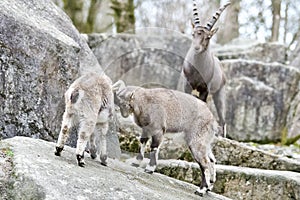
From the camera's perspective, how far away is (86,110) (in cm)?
488

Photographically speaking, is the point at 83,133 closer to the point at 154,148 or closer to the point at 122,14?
the point at 154,148

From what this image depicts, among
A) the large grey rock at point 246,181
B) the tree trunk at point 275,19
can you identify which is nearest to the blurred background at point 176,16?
the tree trunk at point 275,19

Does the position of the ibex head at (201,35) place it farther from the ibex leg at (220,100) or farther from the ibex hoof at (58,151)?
the ibex hoof at (58,151)

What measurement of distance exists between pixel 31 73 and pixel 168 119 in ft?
5.36

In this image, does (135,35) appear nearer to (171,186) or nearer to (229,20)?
(171,186)

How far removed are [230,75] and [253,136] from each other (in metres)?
1.62

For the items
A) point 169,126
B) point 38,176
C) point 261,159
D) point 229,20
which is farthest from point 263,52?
point 38,176

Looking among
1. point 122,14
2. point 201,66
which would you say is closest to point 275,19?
point 122,14

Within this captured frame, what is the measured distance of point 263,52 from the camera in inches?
624

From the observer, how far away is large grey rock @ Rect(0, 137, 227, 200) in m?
3.78

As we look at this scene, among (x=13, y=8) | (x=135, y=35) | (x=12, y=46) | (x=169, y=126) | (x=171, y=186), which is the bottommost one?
(x=171, y=186)

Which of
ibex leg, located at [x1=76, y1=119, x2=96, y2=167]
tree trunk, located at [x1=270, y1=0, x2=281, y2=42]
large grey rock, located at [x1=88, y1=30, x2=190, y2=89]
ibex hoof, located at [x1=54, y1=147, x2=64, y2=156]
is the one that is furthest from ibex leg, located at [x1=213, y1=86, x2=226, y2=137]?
tree trunk, located at [x1=270, y1=0, x2=281, y2=42]

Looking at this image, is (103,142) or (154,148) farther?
(154,148)

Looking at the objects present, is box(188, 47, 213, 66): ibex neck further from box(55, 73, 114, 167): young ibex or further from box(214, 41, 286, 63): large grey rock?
box(214, 41, 286, 63): large grey rock
